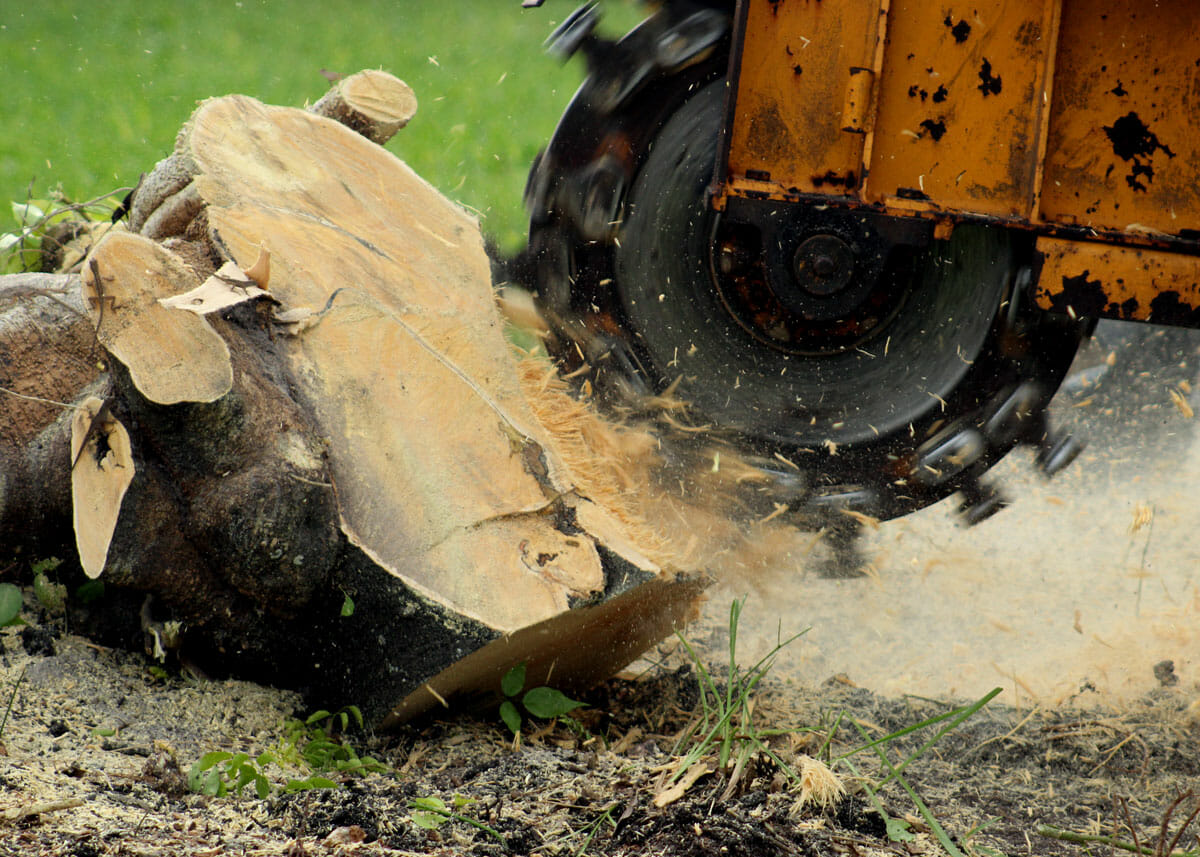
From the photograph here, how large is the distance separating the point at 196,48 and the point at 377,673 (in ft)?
23.6

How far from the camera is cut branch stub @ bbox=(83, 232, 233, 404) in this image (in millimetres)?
1801

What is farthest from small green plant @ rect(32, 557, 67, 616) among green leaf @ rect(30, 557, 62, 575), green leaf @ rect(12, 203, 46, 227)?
green leaf @ rect(12, 203, 46, 227)

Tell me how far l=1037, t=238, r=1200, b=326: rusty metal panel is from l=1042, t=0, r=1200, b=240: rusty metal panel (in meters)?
0.06

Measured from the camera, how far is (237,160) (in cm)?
238

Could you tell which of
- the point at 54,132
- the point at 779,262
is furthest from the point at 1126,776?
the point at 54,132

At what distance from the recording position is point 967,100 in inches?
92.6

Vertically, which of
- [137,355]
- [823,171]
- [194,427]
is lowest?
[194,427]

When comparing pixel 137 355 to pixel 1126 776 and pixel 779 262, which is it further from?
pixel 1126 776

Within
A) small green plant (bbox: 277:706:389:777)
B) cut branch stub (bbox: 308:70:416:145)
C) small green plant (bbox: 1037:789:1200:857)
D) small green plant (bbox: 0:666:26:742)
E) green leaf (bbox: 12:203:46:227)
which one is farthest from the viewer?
green leaf (bbox: 12:203:46:227)

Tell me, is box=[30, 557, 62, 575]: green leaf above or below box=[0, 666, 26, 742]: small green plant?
above

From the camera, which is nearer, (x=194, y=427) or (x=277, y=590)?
(x=194, y=427)

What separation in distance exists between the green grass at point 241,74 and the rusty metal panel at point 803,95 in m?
3.14

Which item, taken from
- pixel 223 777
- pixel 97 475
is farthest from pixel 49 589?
pixel 223 777

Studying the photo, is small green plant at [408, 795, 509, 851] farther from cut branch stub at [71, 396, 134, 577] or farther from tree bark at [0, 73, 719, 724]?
cut branch stub at [71, 396, 134, 577]
